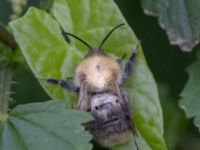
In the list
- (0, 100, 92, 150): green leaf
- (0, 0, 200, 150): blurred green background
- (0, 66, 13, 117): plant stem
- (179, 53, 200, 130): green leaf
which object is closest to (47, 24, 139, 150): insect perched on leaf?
(0, 100, 92, 150): green leaf

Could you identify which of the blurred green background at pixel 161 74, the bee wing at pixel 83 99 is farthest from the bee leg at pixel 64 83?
the blurred green background at pixel 161 74

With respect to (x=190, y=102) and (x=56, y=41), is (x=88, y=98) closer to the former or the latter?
(x=56, y=41)

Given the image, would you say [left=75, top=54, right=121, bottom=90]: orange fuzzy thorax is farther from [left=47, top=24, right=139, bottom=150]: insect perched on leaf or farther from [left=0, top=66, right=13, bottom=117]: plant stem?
[left=0, top=66, right=13, bottom=117]: plant stem

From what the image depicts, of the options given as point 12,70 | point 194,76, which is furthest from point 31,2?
point 194,76

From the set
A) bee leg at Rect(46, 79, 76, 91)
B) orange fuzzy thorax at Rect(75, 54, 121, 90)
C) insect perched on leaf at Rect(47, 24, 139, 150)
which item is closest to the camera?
insect perched on leaf at Rect(47, 24, 139, 150)

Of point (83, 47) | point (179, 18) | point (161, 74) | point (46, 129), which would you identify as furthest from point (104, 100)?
point (161, 74)

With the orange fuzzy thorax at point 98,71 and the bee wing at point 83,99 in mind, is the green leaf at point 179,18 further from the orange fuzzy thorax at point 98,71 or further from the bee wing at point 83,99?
the bee wing at point 83,99
